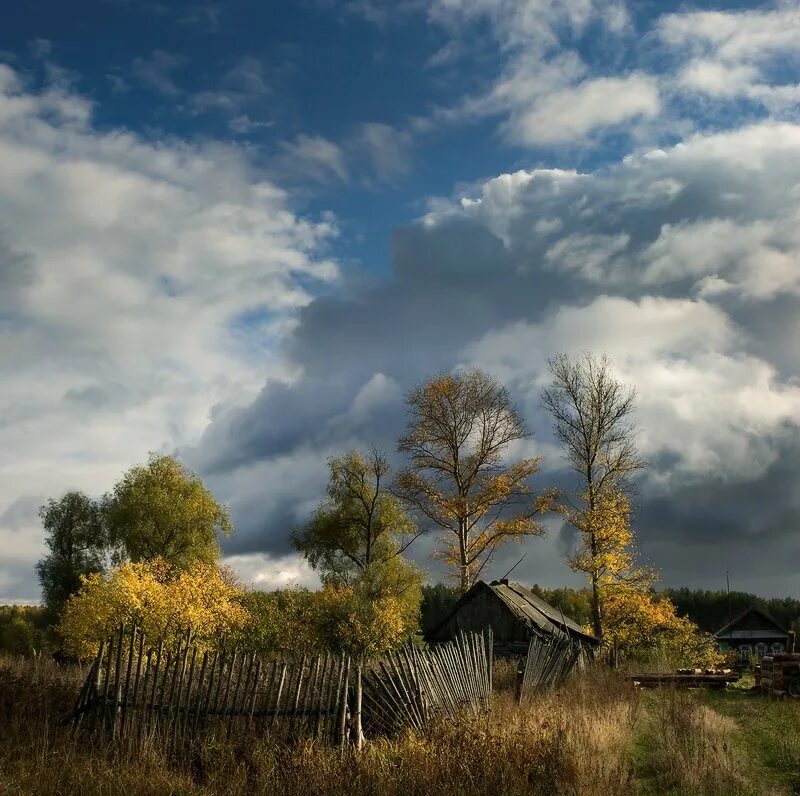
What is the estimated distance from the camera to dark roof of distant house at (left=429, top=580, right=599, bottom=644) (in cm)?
3092

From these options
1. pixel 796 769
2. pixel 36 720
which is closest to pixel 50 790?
pixel 36 720

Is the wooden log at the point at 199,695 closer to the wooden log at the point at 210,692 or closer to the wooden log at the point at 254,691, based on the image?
the wooden log at the point at 210,692

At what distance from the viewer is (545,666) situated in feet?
66.4

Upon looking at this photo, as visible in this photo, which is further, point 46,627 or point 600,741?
point 46,627

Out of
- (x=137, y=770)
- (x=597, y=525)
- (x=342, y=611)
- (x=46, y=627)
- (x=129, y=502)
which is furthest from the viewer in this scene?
(x=46, y=627)

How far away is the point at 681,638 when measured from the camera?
127ft

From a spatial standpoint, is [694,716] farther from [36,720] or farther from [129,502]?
[129,502]

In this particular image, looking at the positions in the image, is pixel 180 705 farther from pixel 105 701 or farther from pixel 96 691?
pixel 96 691

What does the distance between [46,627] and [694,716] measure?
2142 inches

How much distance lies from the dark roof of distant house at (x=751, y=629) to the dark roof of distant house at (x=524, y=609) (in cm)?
4587

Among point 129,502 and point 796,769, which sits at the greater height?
point 129,502

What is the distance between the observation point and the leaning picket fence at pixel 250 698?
41.2ft

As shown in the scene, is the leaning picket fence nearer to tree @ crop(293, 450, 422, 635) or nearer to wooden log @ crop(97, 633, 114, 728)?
wooden log @ crop(97, 633, 114, 728)

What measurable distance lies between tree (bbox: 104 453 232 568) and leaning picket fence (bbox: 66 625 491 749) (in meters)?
38.5
